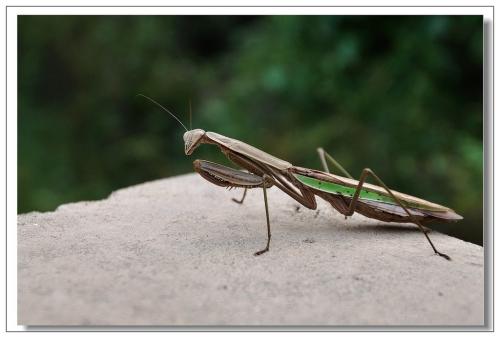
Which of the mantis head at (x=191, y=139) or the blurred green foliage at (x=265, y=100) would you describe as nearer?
the mantis head at (x=191, y=139)

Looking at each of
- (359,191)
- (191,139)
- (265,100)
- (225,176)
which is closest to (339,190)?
(359,191)

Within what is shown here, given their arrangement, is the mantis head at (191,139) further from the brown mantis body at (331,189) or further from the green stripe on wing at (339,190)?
the green stripe on wing at (339,190)

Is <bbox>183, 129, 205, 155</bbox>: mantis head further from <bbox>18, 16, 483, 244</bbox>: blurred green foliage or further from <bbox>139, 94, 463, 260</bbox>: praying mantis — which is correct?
<bbox>18, 16, 483, 244</bbox>: blurred green foliage

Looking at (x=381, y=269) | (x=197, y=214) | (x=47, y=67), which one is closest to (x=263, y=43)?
(x=47, y=67)

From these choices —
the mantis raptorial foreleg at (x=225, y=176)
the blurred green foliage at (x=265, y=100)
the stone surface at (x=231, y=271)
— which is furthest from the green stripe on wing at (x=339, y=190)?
the blurred green foliage at (x=265, y=100)

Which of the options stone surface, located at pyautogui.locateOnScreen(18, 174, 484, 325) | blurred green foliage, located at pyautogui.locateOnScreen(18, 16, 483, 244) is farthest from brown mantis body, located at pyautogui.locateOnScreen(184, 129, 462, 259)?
blurred green foliage, located at pyautogui.locateOnScreen(18, 16, 483, 244)
